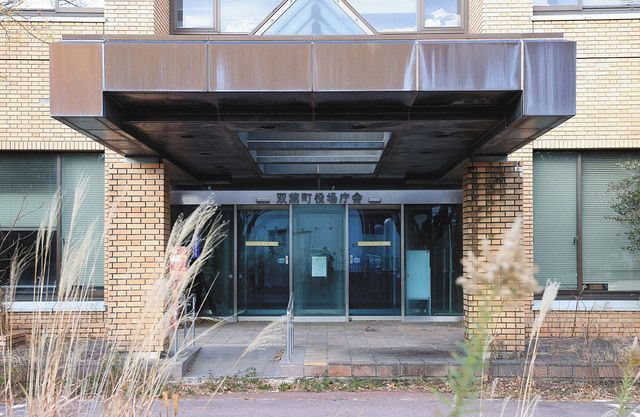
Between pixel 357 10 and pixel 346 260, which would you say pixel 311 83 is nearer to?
pixel 357 10

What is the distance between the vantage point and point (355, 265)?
45.5 feet

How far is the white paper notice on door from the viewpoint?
13.8 metres

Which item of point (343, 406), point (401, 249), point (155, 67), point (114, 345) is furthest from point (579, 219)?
point (114, 345)

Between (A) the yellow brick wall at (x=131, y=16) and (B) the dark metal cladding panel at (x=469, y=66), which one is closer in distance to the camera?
(B) the dark metal cladding panel at (x=469, y=66)

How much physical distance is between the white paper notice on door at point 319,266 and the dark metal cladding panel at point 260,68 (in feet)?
24.3

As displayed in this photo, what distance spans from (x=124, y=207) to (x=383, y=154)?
13.6 ft

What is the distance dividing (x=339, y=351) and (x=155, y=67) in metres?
5.02

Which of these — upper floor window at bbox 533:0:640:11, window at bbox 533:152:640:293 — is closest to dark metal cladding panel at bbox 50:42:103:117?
window at bbox 533:152:640:293

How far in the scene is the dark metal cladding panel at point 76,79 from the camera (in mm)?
6770

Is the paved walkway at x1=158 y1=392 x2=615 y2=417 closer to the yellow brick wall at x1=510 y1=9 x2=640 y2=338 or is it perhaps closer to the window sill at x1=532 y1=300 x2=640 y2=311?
the window sill at x1=532 y1=300 x2=640 y2=311

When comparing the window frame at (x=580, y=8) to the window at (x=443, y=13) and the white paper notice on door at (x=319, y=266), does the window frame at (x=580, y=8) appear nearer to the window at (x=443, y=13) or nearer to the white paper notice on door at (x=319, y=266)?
the window at (x=443, y=13)

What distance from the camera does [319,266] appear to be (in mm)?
13859

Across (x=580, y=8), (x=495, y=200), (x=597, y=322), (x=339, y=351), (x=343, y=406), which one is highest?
(x=580, y=8)

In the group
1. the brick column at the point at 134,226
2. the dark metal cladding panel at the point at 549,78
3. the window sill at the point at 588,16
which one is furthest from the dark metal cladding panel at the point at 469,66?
the window sill at the point at 588,16
